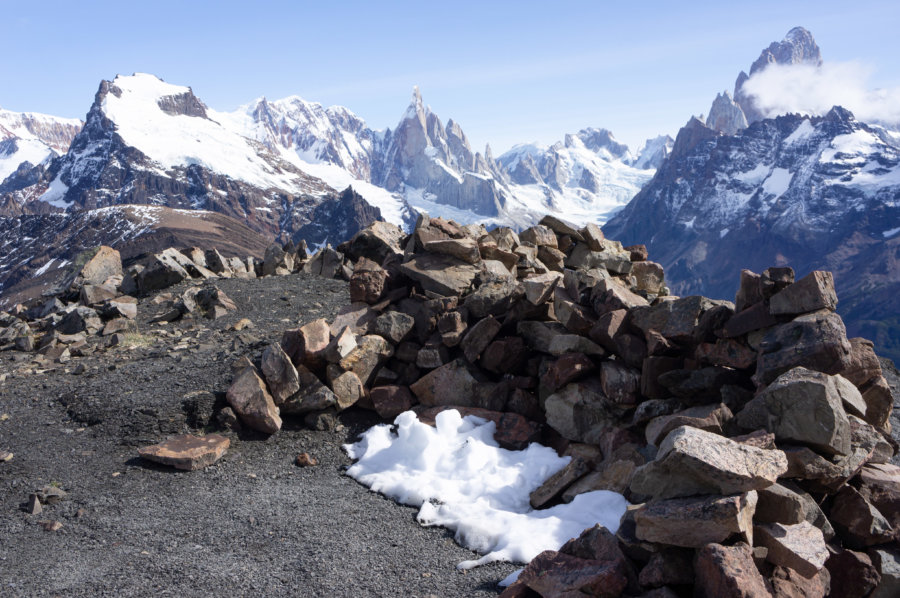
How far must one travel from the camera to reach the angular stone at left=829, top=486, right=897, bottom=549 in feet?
27.0

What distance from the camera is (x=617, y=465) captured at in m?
10.4

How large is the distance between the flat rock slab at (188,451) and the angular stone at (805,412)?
399 inches

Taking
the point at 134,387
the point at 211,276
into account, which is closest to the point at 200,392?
the point at 134,387

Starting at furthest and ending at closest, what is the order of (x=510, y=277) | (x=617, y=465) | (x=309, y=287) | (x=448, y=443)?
(x=309, y=287), (x=510, y=277), (x=448, y=443), (x=617, y=465)

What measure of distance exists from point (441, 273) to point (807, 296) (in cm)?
921

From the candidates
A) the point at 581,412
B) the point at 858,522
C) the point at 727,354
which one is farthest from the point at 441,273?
the point at 858,522

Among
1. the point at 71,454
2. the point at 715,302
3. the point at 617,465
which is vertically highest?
the point at 715,302

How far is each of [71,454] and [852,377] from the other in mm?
15139

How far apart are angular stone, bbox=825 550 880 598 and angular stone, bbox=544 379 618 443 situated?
15.2ft

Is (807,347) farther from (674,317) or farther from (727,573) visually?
(727,573)

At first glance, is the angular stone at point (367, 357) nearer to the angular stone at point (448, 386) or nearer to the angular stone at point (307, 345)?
the angular stone at point (307, 345)

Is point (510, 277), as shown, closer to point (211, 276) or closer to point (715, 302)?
point (715, 302)

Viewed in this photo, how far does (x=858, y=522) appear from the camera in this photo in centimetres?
823

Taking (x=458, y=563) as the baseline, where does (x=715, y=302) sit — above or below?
above
